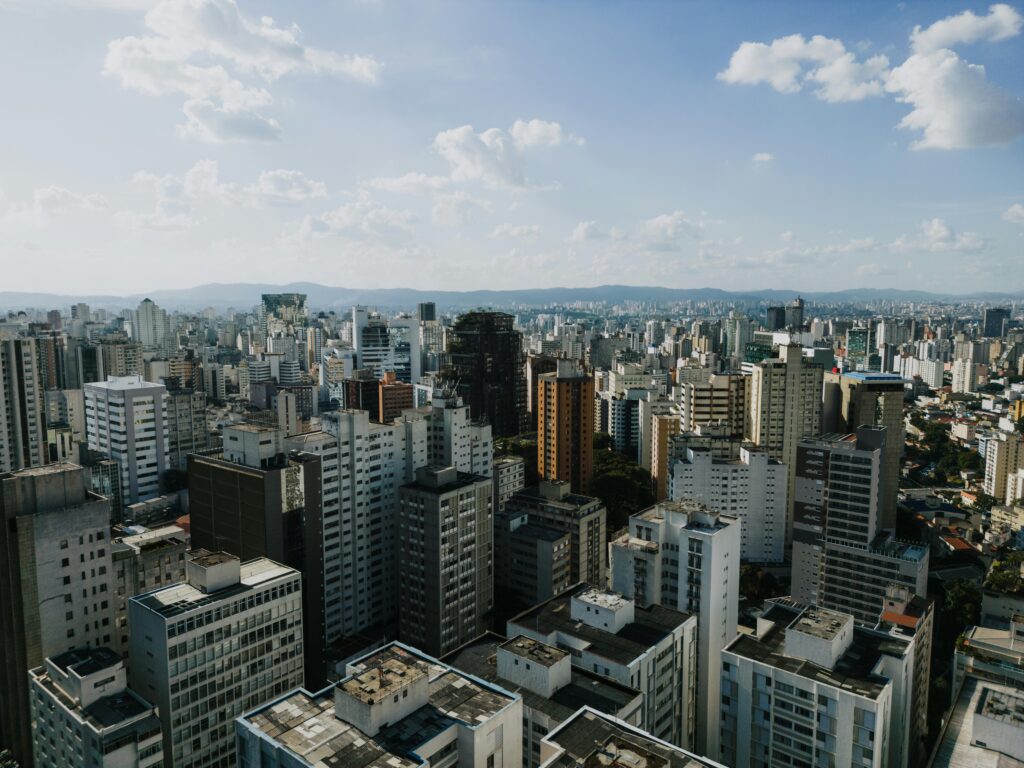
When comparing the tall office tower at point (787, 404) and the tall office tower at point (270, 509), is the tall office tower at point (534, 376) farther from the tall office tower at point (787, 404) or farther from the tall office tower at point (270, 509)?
the tall office tower at point (270, 509)

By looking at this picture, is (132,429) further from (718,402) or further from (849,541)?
(849,541)

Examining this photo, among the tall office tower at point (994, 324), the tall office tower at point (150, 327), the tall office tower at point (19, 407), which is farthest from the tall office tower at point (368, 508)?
the tall office tower at point (994, 324)

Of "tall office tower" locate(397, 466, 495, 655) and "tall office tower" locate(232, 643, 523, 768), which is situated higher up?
"tall office tower" locate(232, 643, 523, 768)

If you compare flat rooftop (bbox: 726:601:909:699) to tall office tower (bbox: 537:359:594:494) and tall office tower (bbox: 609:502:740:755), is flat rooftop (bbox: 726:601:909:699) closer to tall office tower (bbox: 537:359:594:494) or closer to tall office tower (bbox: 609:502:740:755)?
tall office tower (bbox: 609:502:740:755)

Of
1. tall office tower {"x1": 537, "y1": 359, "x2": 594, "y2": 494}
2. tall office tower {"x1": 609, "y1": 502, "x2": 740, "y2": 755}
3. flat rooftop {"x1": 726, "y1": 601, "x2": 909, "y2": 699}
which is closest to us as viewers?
flat rooftop {"x1": 726, "y1": 601, "x2": 909, "y2": 699}

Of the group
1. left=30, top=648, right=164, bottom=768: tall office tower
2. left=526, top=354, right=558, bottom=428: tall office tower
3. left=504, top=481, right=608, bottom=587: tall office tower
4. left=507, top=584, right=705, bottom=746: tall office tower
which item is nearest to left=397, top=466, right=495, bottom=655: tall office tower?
left=504, top=481, right=608, bottom=587: tall office tower

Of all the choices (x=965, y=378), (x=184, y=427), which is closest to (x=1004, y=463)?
(x=965, y=378)

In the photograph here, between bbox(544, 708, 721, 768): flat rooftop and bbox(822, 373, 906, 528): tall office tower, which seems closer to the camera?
bbox(544, 708, 721, 768): flat rooftop
